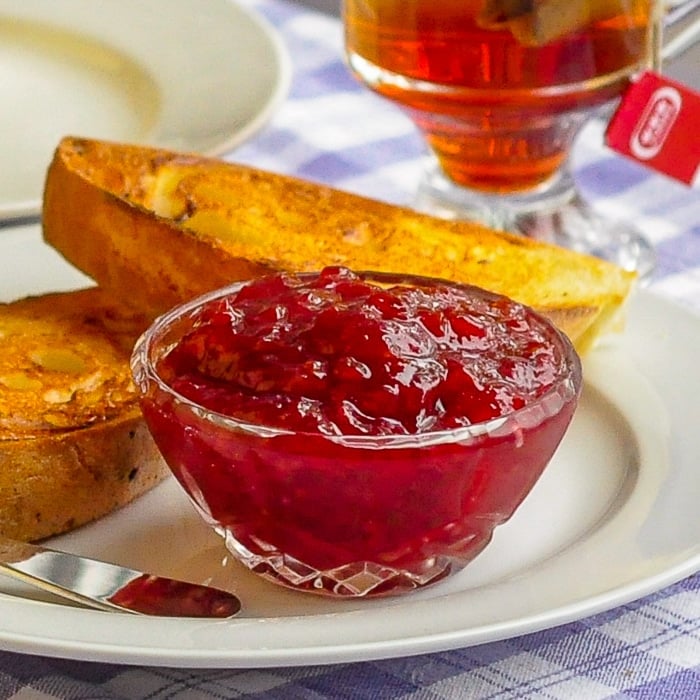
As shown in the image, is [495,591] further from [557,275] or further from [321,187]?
Answer: [321,187]

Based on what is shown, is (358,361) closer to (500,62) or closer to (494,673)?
(494,673)

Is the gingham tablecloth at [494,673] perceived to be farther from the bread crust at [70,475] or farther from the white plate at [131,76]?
the white plate at [131,76]

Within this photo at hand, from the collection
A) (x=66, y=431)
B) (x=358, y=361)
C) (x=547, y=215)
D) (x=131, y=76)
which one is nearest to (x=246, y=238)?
(x=66, y=431)

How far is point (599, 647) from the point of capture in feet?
4.62

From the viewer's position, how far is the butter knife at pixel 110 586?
1335 millimetres

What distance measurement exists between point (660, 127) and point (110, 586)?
1492 millimetres

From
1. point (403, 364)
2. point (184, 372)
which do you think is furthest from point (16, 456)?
point (403, 364)

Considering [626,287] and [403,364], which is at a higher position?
[403,364]

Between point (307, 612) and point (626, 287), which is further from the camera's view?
point (626, 287)

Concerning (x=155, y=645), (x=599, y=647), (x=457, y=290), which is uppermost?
(x=457, y=290)

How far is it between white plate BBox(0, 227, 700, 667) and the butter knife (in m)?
0.02

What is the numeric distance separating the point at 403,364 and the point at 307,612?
0.27 m

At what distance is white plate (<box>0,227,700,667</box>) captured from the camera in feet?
4.02

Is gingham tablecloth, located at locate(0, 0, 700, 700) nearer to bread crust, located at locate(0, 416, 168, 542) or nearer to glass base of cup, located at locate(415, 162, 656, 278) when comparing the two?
bread crust, located at locate(0, 416, 168, 542)
